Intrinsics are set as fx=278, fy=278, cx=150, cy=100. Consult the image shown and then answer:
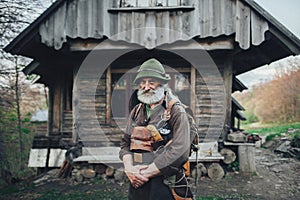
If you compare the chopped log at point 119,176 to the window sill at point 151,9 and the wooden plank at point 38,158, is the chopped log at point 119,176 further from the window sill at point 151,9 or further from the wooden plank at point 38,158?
the window sill at point 151,9

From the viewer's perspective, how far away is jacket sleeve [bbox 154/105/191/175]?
252 centimetres

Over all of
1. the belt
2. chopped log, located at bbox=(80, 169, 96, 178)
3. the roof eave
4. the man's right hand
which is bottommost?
chopped log, located at bbox=(80, 169, 96, 178)

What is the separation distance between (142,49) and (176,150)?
4.46 meters

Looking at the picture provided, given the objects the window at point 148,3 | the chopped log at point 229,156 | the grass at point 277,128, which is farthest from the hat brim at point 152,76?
the grass at point 277,128

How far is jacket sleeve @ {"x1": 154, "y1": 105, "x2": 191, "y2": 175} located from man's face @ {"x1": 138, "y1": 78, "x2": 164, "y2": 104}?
27 centimetres

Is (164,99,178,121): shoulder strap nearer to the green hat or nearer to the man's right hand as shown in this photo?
the green hat

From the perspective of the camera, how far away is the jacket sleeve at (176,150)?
99.1 inches

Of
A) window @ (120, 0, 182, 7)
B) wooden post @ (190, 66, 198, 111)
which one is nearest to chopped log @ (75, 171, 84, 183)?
wooden post @ (190, 66, 198, 111)

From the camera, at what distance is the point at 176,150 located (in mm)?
2520

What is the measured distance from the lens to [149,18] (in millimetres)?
6195

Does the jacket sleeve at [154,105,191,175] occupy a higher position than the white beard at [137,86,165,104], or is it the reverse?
the white beard at [137,86,165,104]

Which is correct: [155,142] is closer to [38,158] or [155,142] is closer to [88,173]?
[88,173]

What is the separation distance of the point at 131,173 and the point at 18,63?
389 inches

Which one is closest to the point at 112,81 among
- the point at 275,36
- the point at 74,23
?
the point at 74,23
